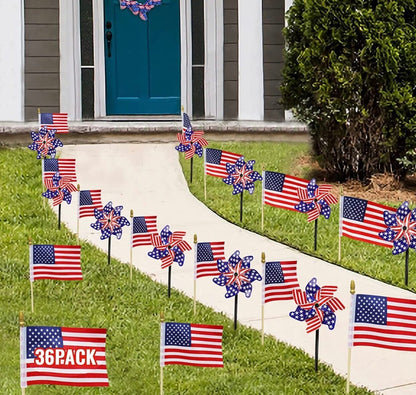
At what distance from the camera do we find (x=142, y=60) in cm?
1689

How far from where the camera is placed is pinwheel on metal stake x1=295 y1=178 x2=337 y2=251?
10.7 metres

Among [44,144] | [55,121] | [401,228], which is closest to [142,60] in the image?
[55,121]

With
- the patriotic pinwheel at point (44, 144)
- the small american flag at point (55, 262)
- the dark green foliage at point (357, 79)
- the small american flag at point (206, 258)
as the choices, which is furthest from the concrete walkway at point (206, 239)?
the dark green foliage at point (357, 79)

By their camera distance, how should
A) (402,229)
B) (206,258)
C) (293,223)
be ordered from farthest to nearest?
(293,223) → (402,229) → (206,258)

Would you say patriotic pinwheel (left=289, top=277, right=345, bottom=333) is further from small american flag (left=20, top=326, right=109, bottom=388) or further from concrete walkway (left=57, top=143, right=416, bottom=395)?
small american flag (left=20, top=326, right=109, bottom=388)

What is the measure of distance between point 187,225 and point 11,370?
4.49 m

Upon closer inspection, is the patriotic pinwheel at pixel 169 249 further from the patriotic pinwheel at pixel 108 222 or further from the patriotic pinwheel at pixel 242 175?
the patriotic pinwheel at pixel 242 175

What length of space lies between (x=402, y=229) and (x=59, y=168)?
4211mm

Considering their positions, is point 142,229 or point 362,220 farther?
point 362,220

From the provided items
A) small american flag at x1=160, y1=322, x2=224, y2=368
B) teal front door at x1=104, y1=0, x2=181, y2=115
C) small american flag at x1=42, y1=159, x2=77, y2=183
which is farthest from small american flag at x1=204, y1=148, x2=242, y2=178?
small american flag at x1=160, y1=322, x2=224, y2=368

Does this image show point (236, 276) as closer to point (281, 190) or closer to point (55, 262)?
point (55, 262)

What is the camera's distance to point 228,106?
16.7 metres

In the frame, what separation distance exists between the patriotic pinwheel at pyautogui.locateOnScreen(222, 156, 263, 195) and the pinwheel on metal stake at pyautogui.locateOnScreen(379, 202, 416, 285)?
2.24 m

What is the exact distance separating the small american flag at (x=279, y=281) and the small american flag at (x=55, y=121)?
21.6ft
